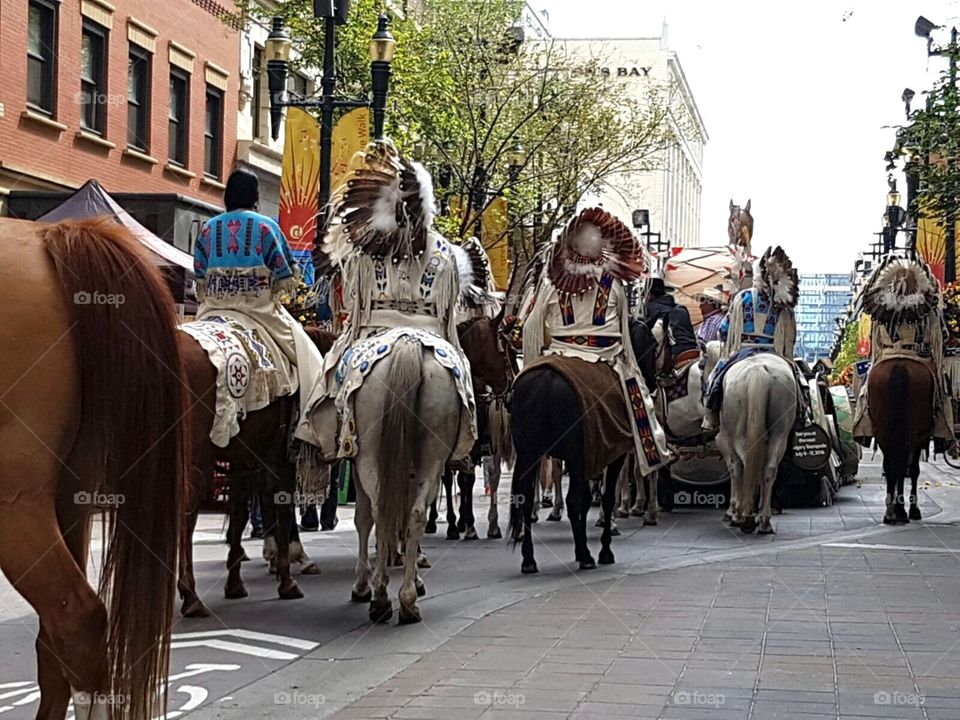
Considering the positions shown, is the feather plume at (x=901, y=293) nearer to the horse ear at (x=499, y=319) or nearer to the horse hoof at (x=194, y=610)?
the horse ear at (x=499, y=319)

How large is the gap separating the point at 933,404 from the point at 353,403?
8.60 meters

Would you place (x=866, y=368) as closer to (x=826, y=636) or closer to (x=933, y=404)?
(x=933, y=404)

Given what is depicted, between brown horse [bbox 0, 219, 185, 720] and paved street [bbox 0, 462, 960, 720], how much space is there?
5.33 ft

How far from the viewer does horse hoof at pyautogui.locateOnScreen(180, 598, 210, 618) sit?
905 centimetres

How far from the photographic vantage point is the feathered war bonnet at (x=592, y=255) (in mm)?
12078

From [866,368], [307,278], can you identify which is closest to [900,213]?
[866,368]

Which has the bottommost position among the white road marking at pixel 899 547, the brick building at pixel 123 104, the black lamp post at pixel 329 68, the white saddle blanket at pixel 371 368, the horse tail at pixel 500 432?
the white road marking at pixel 899 547

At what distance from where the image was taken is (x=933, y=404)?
51.6ft

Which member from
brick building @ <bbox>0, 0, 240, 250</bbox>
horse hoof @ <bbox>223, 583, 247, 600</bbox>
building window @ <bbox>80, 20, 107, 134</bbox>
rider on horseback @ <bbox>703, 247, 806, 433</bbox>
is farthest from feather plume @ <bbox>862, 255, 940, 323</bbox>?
building window @ <bbox>80, 20, 107, 134</bbox>

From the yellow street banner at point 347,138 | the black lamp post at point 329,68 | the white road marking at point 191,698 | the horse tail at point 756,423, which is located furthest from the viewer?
the yellow street banner at point 347,138

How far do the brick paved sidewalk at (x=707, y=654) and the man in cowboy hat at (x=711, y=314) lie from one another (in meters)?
8.37

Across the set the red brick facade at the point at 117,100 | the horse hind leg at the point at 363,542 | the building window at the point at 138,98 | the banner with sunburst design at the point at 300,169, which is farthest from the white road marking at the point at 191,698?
the building window at the point at 138,98

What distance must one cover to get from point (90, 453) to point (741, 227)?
49.3 ft

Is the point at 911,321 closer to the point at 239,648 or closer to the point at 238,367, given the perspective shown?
the point at 238,367
